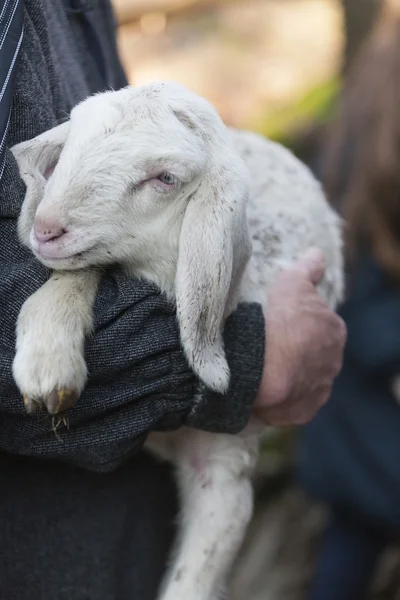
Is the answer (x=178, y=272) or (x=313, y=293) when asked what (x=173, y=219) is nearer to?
(x=178, y=272)

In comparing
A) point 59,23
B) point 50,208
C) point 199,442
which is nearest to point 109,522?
point 199,442

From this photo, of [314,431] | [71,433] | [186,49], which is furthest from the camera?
[186,49]

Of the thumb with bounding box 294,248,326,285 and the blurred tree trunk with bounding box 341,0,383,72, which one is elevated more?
the thumb with bounding box 294,248,326,285

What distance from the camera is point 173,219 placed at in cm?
145

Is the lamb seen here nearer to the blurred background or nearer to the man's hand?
the man's hand

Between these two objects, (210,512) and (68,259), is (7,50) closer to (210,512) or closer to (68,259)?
(68,259)

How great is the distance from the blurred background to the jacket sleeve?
1.19 metres

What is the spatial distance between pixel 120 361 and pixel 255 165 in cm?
66

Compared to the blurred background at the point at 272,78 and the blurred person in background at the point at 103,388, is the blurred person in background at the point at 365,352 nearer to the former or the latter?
the blurred background at the point at 272,78

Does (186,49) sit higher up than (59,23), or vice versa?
(59,23)

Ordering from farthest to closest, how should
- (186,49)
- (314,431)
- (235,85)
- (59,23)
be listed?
(186,49), (235,85), (314,431), (59,23)

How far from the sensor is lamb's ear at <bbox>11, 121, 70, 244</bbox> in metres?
1.40

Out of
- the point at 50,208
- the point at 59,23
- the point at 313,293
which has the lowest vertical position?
the point at 313,293

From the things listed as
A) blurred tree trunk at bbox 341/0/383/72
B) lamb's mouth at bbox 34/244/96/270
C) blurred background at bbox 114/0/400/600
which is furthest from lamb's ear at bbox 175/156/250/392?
blurred tree trunk at bbox 341/0/383/72
